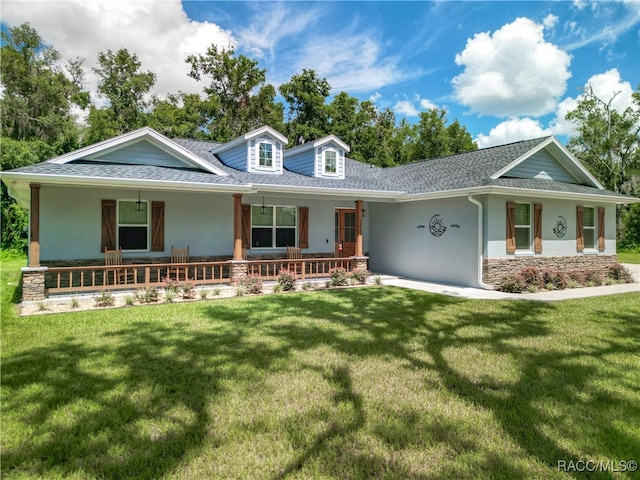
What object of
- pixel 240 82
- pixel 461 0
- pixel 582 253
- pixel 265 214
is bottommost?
pixel 582 253

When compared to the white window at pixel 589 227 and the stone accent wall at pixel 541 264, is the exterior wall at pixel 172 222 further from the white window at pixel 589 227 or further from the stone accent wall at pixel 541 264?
the white window at pixel 589 227

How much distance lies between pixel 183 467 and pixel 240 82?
32.9 m

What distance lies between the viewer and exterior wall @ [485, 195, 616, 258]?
11742 millimetres

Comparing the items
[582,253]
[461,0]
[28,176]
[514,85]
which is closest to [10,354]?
[28,176]

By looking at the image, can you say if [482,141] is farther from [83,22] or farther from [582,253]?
[83,22]

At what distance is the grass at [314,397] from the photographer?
3023 mm

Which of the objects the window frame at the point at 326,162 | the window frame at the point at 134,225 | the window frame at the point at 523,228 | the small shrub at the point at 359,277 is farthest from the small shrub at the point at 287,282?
the window frame at the point at 523,228

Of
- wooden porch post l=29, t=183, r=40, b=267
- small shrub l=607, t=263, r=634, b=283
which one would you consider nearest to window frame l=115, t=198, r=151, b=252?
wooden porch post l=29, t=183, r=40, b=267

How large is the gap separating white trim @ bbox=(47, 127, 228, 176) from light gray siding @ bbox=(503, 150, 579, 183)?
409 inches

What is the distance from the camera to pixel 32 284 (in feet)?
29.6

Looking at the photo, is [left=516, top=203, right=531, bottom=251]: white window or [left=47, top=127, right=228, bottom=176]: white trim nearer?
[left=47, top=127, right=228, bottom=176]: white trim

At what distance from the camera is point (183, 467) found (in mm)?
2920

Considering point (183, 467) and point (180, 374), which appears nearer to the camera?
point (183, 467)

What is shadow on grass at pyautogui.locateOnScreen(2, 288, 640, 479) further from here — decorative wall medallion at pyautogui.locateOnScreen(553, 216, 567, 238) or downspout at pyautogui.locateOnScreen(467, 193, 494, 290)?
decorative wall medallion at pyautogui.locateOnScreen(553, 216, 567, 238)
